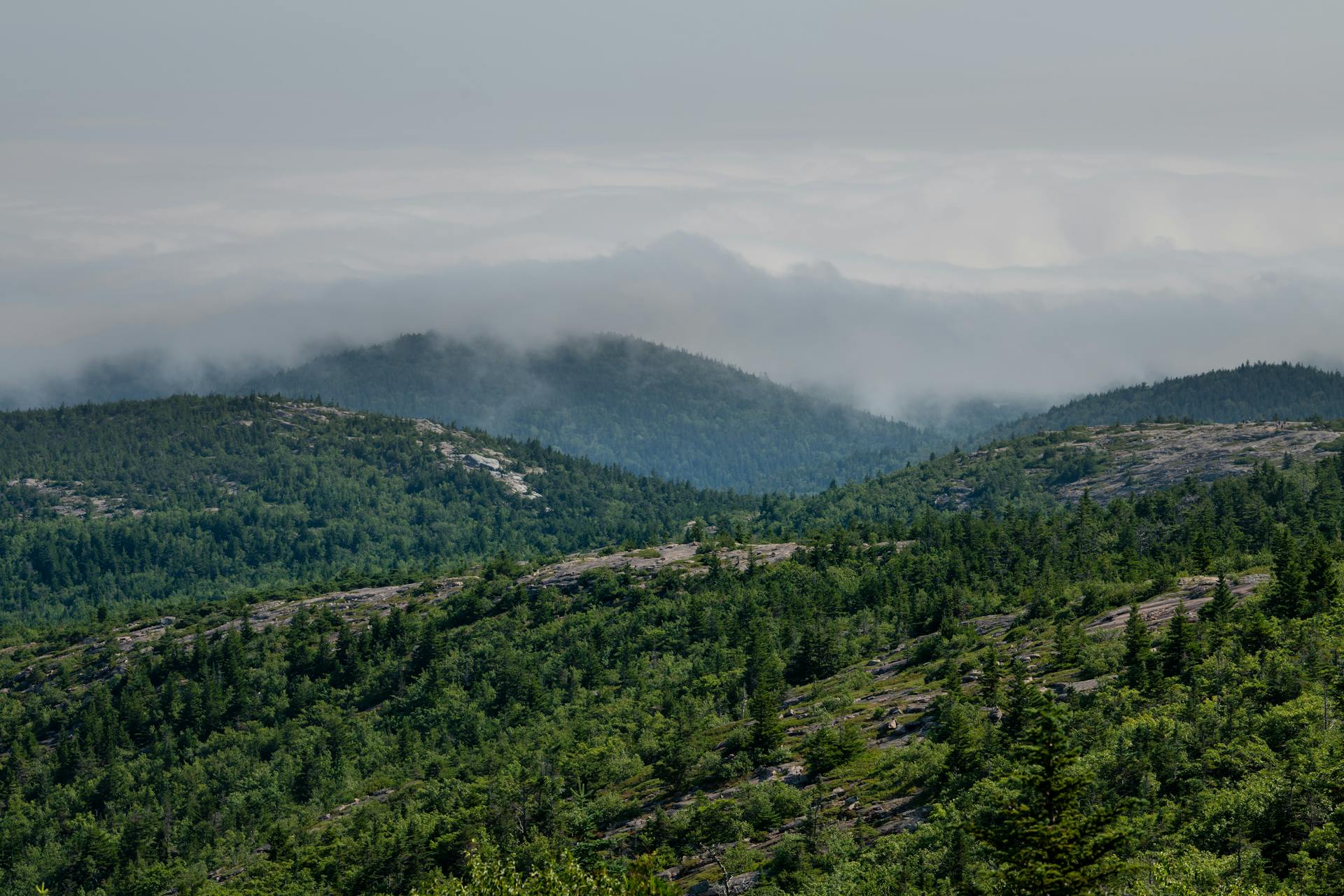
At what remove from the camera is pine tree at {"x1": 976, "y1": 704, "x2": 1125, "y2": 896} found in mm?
62312

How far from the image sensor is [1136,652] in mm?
125375

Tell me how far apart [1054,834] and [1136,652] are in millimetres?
69704

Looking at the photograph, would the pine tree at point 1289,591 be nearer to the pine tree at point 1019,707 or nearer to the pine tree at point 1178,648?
the pine tree at point 1178,648

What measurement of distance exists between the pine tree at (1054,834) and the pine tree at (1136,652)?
6028cm

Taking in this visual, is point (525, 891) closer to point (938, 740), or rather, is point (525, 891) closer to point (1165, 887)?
point (1165, 887)

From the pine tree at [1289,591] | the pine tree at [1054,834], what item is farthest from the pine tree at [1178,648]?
the pine tree at [1054,834]

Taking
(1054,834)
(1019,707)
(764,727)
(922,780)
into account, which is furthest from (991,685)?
(1054,834)

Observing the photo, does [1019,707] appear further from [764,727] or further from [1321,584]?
[1321,584]

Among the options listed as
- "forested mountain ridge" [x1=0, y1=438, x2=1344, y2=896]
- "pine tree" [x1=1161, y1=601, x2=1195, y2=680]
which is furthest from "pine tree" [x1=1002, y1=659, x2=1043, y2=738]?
"pine tree" [x1=1161, y1=601, x2=1195, y2=680]

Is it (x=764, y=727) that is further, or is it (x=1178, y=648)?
(x=764, y=727)

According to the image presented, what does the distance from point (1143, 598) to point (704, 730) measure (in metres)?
63.4

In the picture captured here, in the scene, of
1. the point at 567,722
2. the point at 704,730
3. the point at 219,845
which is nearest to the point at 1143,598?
the point at 704,730

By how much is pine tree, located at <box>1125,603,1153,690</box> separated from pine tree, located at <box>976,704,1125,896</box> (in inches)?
2373

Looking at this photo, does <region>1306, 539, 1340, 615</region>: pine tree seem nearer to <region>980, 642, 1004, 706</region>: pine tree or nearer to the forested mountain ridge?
the forested mountain ridge
